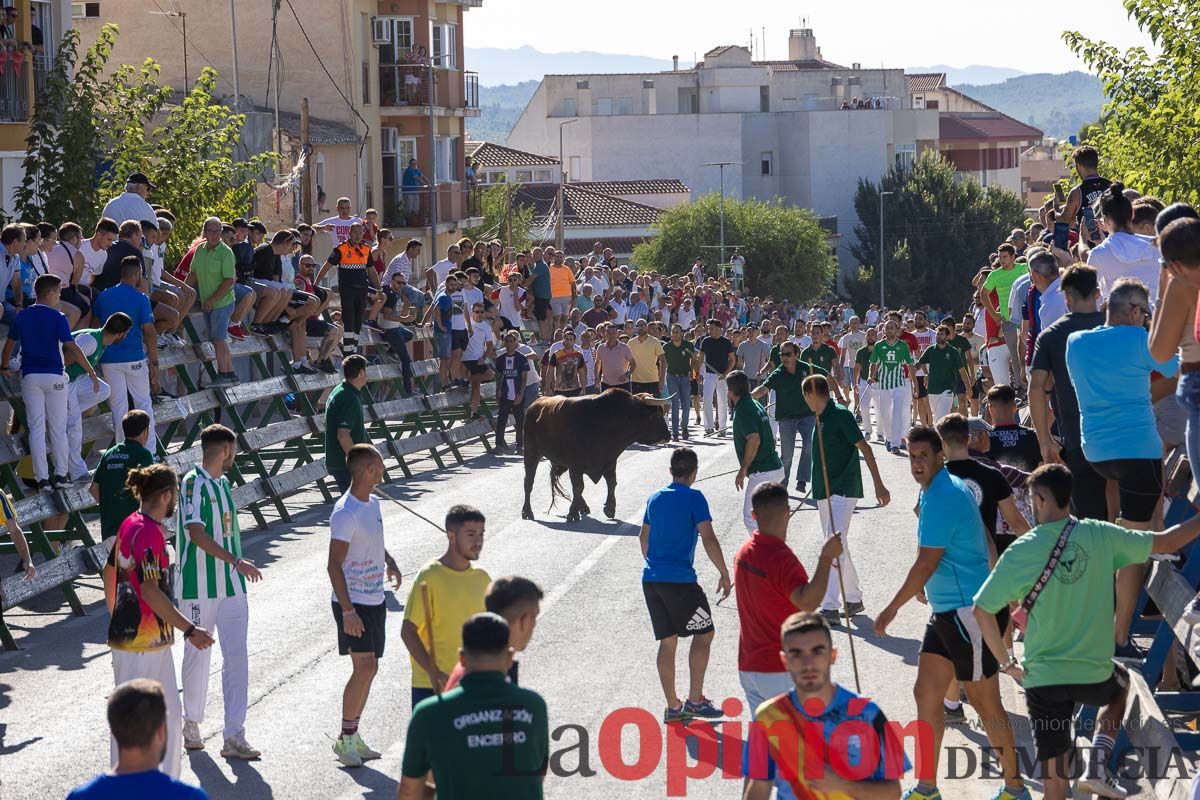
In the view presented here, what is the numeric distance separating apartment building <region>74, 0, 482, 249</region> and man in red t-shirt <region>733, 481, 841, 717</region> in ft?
124

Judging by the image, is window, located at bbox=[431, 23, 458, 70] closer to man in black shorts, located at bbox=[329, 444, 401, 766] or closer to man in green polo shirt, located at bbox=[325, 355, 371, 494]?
man in green polo shirt, located at bbox=[325, 355, 371, 494]

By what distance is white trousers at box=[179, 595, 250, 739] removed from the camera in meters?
10.2

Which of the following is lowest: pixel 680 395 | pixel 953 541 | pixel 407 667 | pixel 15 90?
pixel 407 667

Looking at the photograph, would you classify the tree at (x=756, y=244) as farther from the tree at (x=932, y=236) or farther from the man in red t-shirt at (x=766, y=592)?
the man in red t-shirt at (x=766, y=592)

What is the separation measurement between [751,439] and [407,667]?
4.23 m

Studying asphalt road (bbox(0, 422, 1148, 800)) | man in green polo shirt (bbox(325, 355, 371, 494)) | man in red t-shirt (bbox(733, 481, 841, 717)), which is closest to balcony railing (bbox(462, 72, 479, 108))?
asphalt road (bbox(0, 422, 1148, 800))

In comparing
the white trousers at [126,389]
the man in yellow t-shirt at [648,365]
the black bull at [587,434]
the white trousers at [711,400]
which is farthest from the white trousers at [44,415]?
the white trousers at [711,400]

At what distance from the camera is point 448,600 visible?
8.47 meters

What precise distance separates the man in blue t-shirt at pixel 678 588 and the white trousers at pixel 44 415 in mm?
7331

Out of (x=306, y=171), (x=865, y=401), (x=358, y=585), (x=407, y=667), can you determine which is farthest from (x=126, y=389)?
(x=306, y=171)

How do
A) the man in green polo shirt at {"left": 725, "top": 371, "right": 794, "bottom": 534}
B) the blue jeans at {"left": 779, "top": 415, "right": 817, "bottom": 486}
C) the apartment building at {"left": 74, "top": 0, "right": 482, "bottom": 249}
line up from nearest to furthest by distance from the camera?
the man in green polo shirt at {"left": 725, "top": 371, "right": 794, "bottom": 534}
the blue jeans at {"left": 779, "top": 415, "right": 817, "bottom": 486}
the apartment building at {"left": 74, "top": 0, "right": 482, "bottom": 249}

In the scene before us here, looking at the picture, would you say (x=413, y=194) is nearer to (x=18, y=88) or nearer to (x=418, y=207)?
(x=418, y=207)

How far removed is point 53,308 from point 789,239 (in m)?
81.0

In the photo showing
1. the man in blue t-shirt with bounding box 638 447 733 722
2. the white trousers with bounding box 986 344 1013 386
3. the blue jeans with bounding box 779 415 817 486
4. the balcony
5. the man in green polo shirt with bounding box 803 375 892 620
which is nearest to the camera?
the man in blue t-shirt with bounding box 638 447 733 722
